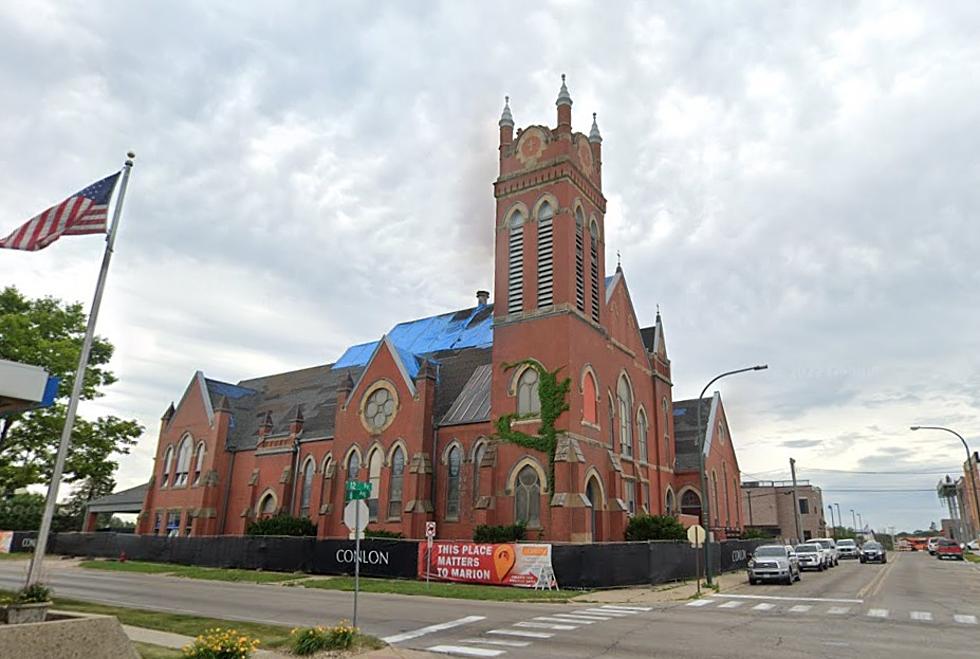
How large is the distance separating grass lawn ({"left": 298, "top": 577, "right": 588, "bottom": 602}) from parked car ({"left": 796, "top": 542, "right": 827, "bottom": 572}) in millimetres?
23444

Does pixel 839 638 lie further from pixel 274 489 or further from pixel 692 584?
pixel 274 489

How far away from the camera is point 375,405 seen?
38281 mm

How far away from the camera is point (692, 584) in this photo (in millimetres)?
28891

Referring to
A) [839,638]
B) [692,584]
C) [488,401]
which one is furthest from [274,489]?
[839,638]

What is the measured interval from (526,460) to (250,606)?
47.0 ft

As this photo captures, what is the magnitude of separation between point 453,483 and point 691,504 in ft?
58.5

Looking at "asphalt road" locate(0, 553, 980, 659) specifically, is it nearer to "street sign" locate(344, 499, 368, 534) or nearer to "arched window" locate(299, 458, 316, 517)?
"street sign" locate(344, 499, 368, 534)

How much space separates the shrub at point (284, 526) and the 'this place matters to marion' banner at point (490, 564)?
1033 centimetres

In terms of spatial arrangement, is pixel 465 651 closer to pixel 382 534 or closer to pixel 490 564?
pixel 490 564

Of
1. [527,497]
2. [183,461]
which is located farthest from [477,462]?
[183,461]

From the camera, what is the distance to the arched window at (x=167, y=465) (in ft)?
159

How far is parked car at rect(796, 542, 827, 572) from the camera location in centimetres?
4138

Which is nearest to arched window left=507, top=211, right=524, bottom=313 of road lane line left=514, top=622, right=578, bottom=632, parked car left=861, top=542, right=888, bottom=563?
road lane line left=514, top=622, right=578, bottom=632

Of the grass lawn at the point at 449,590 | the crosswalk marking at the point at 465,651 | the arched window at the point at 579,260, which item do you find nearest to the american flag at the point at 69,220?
the crosswalk marking at the point at 465,651
